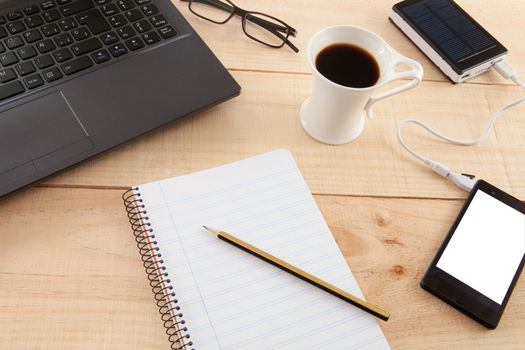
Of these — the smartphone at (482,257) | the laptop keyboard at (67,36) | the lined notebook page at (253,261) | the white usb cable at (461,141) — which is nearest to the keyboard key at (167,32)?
the laptop keyboard at (67,36)

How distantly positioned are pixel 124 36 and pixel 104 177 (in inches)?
7.6

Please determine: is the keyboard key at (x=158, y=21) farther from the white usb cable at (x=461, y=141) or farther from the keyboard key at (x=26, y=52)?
the white usb cable at (x=461, y=141)

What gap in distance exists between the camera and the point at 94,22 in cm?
68

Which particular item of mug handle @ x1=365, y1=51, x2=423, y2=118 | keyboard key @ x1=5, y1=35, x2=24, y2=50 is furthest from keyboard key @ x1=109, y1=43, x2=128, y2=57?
mug handle @ x1=365, y1=51, x2=423, y2=118

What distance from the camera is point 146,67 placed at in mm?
679

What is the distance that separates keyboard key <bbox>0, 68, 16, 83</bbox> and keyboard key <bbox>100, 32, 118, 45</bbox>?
0.12 m

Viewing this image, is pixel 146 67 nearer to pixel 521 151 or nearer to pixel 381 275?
pixel 381 275

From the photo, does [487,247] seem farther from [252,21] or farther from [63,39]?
[63,39]

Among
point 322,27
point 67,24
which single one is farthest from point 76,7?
point 322,27

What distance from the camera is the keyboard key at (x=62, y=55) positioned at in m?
0.65

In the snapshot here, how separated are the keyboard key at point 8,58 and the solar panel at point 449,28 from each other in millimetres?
542

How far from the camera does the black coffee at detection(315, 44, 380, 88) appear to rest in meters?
0.63

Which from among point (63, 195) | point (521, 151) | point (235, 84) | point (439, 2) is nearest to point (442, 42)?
point (439, 2)

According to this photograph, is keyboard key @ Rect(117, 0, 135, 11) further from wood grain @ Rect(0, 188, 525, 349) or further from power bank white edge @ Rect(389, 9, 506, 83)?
power bank white edge @ Rect(389, 9, 506, 83)
